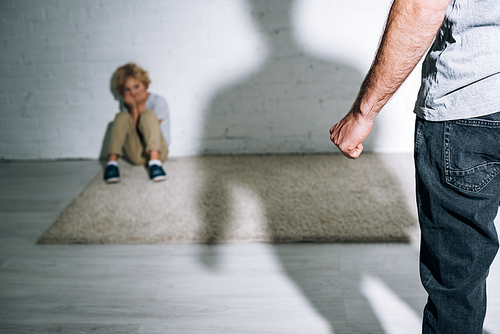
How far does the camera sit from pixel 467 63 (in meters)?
0.68

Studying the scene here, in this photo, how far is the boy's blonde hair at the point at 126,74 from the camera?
2543 millimetres

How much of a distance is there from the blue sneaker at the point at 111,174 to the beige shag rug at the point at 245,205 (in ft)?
0.13

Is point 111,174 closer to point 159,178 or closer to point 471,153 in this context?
point 159,178

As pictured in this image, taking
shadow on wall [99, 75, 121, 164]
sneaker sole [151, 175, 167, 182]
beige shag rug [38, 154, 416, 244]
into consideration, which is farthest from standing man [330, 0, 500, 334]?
shadow on wall [99, 75, 121, 164]

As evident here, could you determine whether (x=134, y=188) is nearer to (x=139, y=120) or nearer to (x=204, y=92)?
(x=139, y=120)

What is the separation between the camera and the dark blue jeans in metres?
0.70

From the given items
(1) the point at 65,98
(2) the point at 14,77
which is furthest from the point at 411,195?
(2) the point at 14,77

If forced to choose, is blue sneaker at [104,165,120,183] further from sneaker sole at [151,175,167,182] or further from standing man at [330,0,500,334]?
standing man at [330,0,500,334]

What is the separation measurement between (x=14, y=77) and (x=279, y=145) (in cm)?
178

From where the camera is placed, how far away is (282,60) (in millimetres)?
2578

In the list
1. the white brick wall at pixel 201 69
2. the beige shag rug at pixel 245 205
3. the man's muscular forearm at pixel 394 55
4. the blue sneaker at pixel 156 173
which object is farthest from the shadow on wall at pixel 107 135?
the man's muscular forearm at pixel 394 55

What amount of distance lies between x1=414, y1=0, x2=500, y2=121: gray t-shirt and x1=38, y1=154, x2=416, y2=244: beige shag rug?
1.14 metres

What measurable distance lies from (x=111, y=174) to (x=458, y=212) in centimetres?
205

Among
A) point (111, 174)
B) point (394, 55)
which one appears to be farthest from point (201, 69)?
point (394, 55)
